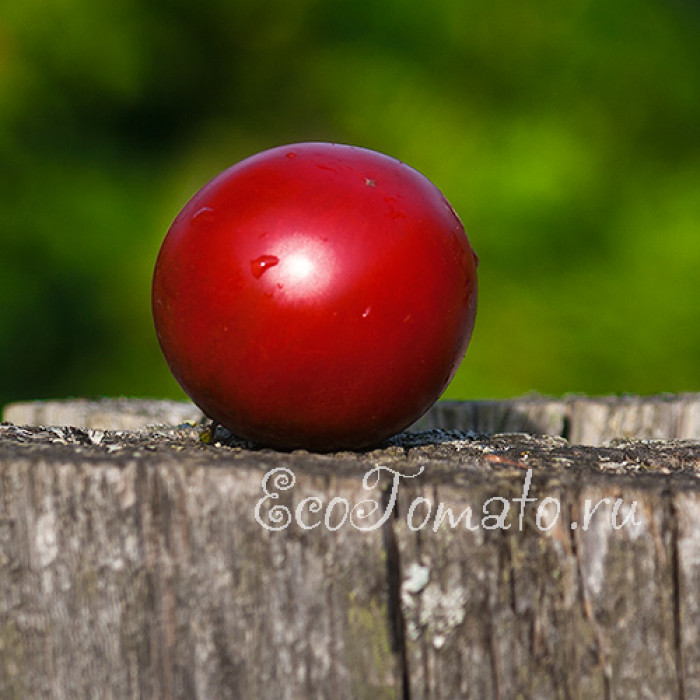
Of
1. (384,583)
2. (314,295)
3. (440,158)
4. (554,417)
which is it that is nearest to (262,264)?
(314,295)

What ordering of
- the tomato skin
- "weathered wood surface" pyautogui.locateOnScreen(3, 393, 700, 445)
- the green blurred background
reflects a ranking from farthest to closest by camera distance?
the green blurred background
"weathered wood surface" pyautogui.locateOnScreen(3, 393, 700, 445)
the tomato skin

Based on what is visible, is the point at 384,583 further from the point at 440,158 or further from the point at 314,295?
the point at 440,158

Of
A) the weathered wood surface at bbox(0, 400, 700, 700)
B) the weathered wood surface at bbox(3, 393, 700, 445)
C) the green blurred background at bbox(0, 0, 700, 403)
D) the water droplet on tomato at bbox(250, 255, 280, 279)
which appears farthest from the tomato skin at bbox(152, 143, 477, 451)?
the green blurred background at bbox(0, 0, 700, 403)

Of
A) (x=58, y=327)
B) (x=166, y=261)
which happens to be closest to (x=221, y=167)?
(x=58, y=327)

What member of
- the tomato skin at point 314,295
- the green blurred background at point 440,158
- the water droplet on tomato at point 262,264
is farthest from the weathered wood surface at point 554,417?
the water droplet on tomato at point 262,264

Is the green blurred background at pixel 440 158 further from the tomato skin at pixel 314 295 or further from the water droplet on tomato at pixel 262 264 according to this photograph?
the water droplet on tomato at pixel 262 264

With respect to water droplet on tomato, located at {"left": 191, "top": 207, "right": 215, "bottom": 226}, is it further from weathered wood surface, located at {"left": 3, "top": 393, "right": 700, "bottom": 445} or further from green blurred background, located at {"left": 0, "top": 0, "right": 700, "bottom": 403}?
green blurred background, located at {"left": 0, "top": 0, "right": 700, "bottom": 403}

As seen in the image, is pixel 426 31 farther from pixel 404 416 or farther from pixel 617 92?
pixel 404 416
